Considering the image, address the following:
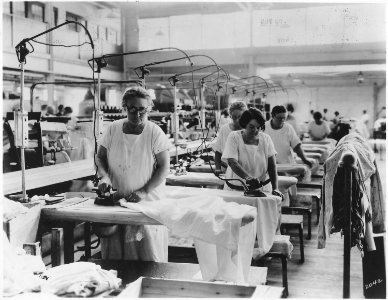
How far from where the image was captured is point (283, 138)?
5664mm

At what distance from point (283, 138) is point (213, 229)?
3468 millimetres

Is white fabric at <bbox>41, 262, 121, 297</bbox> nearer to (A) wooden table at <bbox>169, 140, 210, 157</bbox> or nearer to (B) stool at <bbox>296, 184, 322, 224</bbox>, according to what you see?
(B) stool at <bbox>296, 184, 322, 224</bbox>

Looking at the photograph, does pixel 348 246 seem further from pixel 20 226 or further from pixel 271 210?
pixel 20 226

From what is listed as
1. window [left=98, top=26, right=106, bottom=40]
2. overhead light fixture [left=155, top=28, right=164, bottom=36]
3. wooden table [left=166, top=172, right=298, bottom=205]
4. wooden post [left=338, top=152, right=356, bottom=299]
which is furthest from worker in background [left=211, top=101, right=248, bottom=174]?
overhead light fixture [left=155, top=28, right=164, bottom=36]

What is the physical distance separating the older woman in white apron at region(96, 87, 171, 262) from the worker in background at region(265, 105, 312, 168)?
114 inches

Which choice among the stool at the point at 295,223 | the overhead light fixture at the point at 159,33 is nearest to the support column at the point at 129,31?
the overhead light fixture at the point at 159,33

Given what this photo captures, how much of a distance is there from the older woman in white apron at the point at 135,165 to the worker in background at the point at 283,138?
290 cm

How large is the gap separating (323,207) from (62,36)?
10701 millimetres

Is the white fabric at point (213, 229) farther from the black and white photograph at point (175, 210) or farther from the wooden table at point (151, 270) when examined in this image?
the wooden table at point (151, 270)

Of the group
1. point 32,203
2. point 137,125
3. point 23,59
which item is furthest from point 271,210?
point 23,59

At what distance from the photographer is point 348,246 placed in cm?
247

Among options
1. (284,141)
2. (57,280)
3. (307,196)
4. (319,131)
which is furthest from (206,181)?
(319,131)

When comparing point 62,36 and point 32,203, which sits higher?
point 62,36

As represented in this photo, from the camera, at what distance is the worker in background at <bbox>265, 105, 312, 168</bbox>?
221 inches
